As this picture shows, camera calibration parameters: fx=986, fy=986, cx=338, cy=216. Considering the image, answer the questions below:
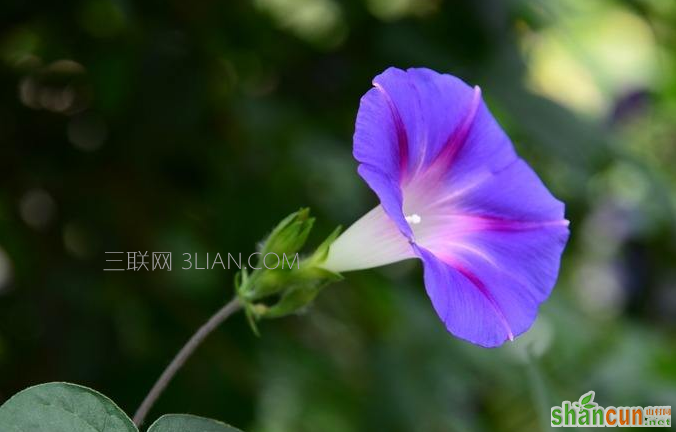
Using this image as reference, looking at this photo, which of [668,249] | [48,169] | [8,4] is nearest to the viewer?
[8,4]

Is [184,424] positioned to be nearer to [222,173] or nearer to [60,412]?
[60,412]

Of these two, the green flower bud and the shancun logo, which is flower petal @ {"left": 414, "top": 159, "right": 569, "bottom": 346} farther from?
the shancun logo

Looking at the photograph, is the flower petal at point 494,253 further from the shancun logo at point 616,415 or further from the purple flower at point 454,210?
the shancun logo at point 616,415

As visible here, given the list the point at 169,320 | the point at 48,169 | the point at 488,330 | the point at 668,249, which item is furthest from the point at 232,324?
the point at 668,249

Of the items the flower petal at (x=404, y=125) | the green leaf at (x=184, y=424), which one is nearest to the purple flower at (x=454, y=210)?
the flower petal at (x=404, y=125)

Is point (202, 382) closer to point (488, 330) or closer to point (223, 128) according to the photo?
point (223, 128)

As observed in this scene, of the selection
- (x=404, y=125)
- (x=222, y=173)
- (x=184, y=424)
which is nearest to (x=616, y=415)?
(x=222, y=173)
